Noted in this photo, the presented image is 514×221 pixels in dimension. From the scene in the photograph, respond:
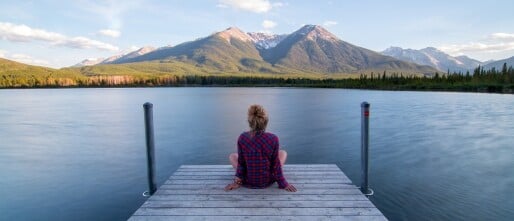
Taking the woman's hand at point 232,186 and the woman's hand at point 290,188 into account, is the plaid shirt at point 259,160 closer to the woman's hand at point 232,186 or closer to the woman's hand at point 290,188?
the woman's hand at point 290,188

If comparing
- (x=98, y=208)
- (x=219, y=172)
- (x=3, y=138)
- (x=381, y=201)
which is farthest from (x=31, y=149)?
(x=381, y=201)

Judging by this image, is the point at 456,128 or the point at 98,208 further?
the point at 456,128

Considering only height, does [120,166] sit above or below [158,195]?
below

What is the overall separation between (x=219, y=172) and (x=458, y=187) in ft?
25.2

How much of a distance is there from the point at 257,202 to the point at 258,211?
41 centimetres

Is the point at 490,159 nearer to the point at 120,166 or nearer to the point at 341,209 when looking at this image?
the point at 341,209

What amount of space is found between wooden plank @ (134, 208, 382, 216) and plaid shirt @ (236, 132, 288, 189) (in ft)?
3.43

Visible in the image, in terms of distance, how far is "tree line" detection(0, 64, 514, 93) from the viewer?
8231cm

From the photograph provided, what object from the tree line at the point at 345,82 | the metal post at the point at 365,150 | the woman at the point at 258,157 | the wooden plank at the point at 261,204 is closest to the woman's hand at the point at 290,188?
the woman at the point at 258,157

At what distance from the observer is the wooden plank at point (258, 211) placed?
5973 mm

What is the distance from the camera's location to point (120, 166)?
14.6m

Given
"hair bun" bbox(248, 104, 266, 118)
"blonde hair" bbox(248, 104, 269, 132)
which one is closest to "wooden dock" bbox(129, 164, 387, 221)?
"blonde hair" bbox(248, 104, 269, 132)

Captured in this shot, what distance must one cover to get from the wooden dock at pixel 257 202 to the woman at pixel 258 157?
0.17 meters

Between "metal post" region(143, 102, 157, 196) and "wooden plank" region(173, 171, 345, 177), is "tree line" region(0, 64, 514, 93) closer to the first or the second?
"wooden plank" region(173, 171, 345, 177)
